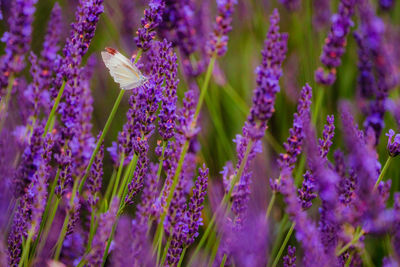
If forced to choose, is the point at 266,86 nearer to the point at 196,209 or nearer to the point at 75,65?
the point at 196,209

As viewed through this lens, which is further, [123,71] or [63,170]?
[123,71]

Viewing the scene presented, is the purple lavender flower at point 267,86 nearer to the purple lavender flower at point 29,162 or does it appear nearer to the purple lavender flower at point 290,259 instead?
the purple lavender flower at point 290,259

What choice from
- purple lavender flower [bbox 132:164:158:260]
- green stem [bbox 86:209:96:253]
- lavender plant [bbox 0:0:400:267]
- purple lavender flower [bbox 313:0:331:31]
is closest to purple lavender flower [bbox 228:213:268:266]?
lavender plant [bbox 0:0:400:267]

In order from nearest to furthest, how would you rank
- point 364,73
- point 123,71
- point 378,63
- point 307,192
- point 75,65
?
1. point 378,63
2. point 75,65
3. point 307,192
4. point 364,73
5. point 123,71

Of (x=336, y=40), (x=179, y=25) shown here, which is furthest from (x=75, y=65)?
(x=336, y=40)

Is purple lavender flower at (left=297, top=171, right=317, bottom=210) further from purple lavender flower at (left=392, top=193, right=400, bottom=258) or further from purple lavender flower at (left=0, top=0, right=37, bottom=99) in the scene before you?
purple lavender flower at (left=0, top=0, right=37, bottom=99)
